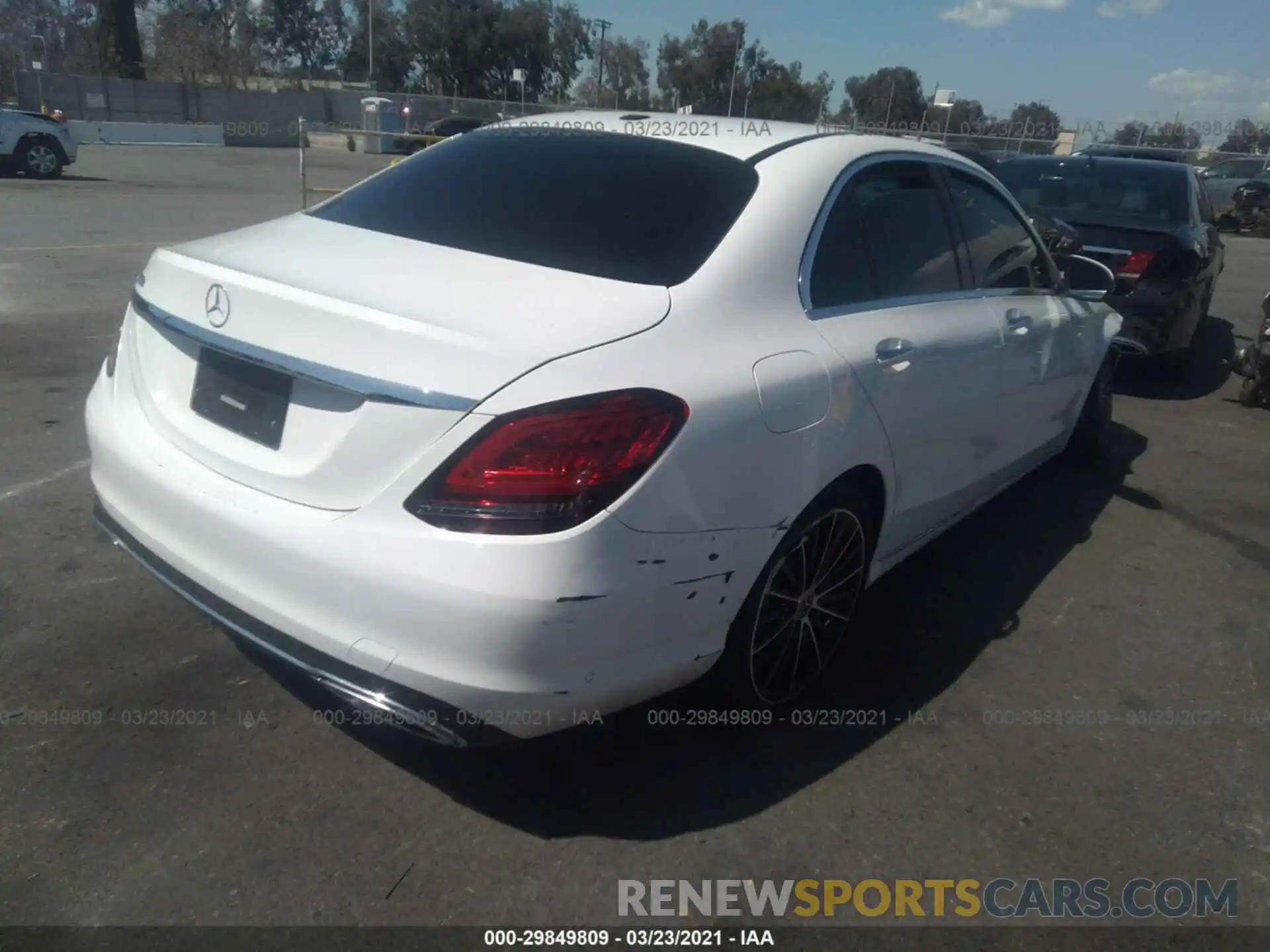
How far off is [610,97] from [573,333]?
201 ft

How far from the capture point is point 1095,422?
5492 millimetres

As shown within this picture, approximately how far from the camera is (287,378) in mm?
2344

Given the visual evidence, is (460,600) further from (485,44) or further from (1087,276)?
(485,44)

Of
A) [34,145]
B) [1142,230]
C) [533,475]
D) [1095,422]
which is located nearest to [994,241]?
[1095,422]

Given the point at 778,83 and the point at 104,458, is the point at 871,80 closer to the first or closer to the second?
the point at 778,83

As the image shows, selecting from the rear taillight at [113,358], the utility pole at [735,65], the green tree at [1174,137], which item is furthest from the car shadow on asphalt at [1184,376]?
the utility pole at [735,65]

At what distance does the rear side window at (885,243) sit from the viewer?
9.74ft

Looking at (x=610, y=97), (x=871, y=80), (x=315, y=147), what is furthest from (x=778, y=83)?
(x=315, y=147)

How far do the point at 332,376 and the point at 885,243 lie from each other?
1.87 meters

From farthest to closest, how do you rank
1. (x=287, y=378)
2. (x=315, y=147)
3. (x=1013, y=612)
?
1. (x=315, y=147)
2. (x=1013, y=612)
3. (x=287, y=378)

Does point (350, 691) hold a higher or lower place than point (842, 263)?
lower

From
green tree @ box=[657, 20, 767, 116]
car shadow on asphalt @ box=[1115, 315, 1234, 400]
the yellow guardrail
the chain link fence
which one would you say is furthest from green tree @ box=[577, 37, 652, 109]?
car shadow on asphalt @ box=[1115, 315, 1234, 400]

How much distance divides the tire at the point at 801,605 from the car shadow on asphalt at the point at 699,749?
110 millimetres
